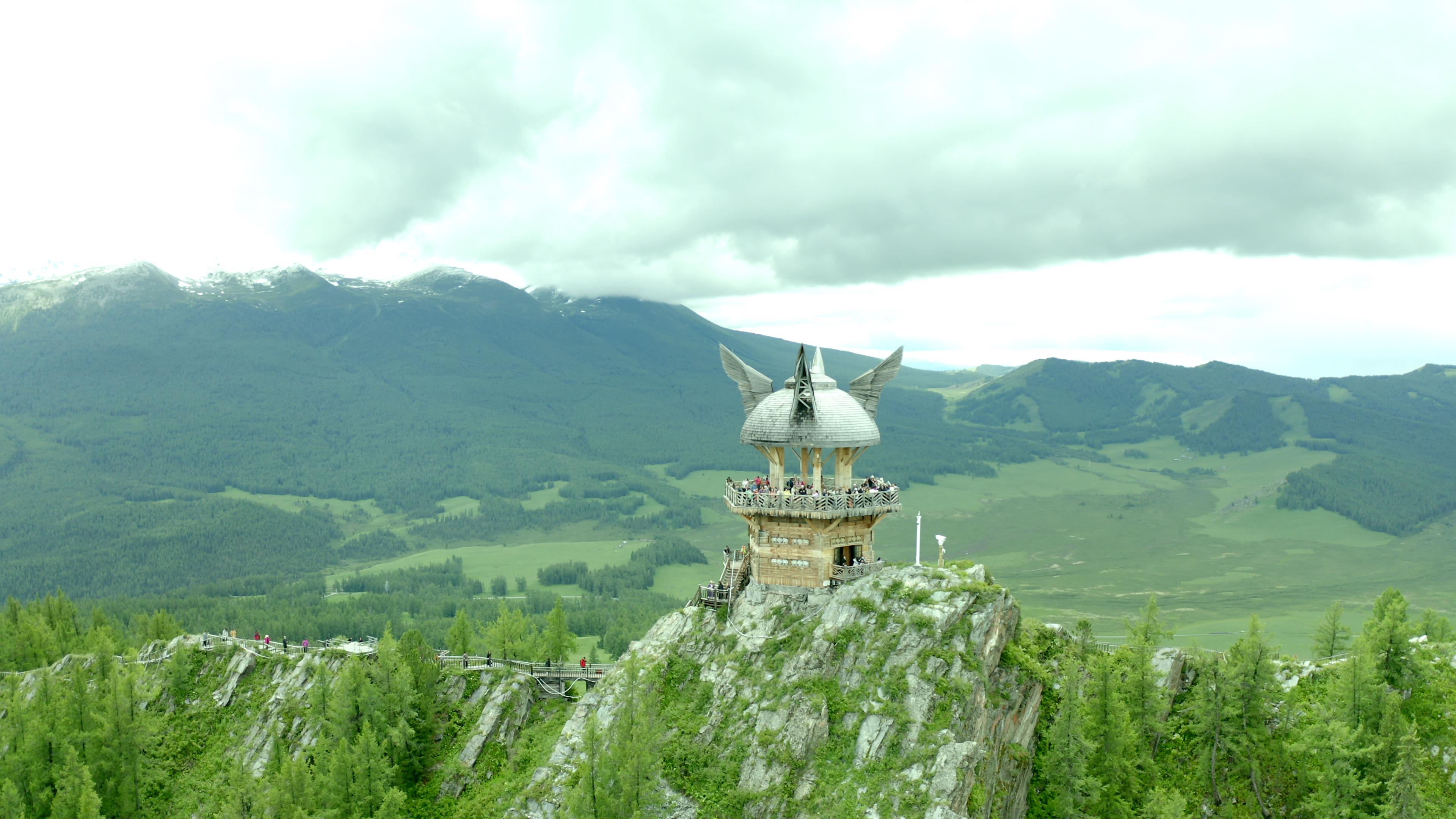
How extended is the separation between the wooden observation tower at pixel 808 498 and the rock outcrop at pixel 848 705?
1888 millimetres

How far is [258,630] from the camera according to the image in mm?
155125

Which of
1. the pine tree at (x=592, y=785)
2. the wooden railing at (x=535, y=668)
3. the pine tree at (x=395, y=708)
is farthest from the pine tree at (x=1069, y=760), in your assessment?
the pine tree at (x=395, y=708)

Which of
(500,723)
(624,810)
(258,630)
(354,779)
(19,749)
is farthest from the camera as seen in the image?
(258,630)

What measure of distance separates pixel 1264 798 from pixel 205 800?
7083 centimetres

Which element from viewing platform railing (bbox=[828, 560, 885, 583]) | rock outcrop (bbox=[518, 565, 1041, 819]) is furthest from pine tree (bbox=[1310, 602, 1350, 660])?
viewing platform railing (bbox=[828, 560, 885, 583])

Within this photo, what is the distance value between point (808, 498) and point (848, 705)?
11.9 m

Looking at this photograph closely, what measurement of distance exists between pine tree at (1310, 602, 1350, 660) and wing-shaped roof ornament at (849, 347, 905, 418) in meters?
52.6

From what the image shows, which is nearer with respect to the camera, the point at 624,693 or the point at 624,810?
the point at 624,810

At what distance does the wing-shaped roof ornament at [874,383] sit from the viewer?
176 ft

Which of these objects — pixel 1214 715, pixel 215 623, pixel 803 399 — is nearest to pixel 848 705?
pixel 803 399

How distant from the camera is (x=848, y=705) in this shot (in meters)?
42.5

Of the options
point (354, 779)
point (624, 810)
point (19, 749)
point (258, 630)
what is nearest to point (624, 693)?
point (624, 810)

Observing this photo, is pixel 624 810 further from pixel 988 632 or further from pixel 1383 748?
pixel 1383 748

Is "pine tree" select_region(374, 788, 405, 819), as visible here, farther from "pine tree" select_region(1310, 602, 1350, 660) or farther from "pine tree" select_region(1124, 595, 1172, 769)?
"pine tree" select_region(1310, 602, 1350, 660)
